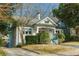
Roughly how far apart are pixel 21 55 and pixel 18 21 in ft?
1.22

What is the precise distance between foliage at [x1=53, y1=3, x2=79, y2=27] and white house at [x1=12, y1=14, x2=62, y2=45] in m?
0.08

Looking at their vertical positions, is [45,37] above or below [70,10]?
below

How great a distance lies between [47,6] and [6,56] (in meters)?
0.69

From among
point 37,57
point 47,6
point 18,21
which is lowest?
point 37,57

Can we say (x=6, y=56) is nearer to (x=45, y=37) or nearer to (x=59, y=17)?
(x=45, y=37)

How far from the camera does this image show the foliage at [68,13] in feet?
8.34

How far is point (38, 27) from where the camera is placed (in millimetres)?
2529

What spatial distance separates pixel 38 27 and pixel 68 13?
14.2 inches

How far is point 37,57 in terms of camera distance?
2.48 m

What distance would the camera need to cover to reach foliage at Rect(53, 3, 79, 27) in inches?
100

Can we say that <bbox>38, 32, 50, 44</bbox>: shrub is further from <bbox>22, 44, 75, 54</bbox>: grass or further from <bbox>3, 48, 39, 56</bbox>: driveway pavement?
<bbox>3, 48, 39, 56</bbox>: driveway pavement

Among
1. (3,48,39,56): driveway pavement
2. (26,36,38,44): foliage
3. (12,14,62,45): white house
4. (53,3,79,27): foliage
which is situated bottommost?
(3,48,39,56): driveway pavement

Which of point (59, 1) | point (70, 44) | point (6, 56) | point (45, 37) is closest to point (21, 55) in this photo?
point (6, 56)

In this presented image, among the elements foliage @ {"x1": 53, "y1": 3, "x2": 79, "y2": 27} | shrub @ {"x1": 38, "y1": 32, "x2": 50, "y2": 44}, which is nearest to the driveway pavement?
shrub @ {"x1": 38, "y1": 32, "x2": 50, "y2": 44}
